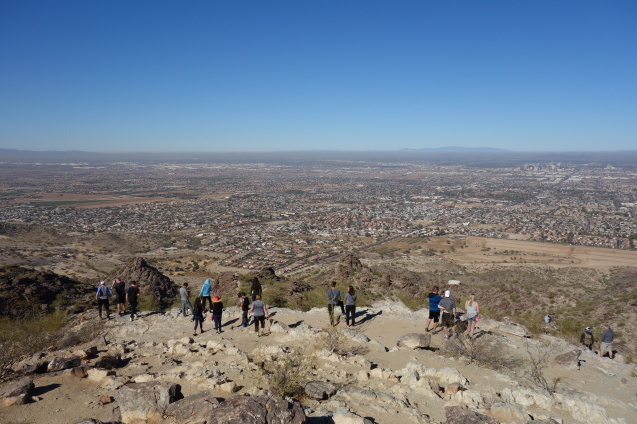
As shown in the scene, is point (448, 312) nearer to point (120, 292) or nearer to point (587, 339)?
point (587, 339)

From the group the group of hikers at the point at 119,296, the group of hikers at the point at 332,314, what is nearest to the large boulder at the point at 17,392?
the group of hikers at the point at 332,314

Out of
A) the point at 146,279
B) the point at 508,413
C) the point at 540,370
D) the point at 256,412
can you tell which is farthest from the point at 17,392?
the point at 146,279

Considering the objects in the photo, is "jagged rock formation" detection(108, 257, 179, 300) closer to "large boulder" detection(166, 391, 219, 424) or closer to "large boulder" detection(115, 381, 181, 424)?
"large boulder" detection(115, 381, 181, 424)

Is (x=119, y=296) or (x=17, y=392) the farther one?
(x=119, y=296)

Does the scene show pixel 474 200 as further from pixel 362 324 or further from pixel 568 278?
pixel 362 324

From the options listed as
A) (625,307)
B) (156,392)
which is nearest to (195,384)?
(156,392)

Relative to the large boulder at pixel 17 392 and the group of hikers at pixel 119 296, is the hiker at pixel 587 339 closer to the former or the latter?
the large boulder at pixel 17 392
